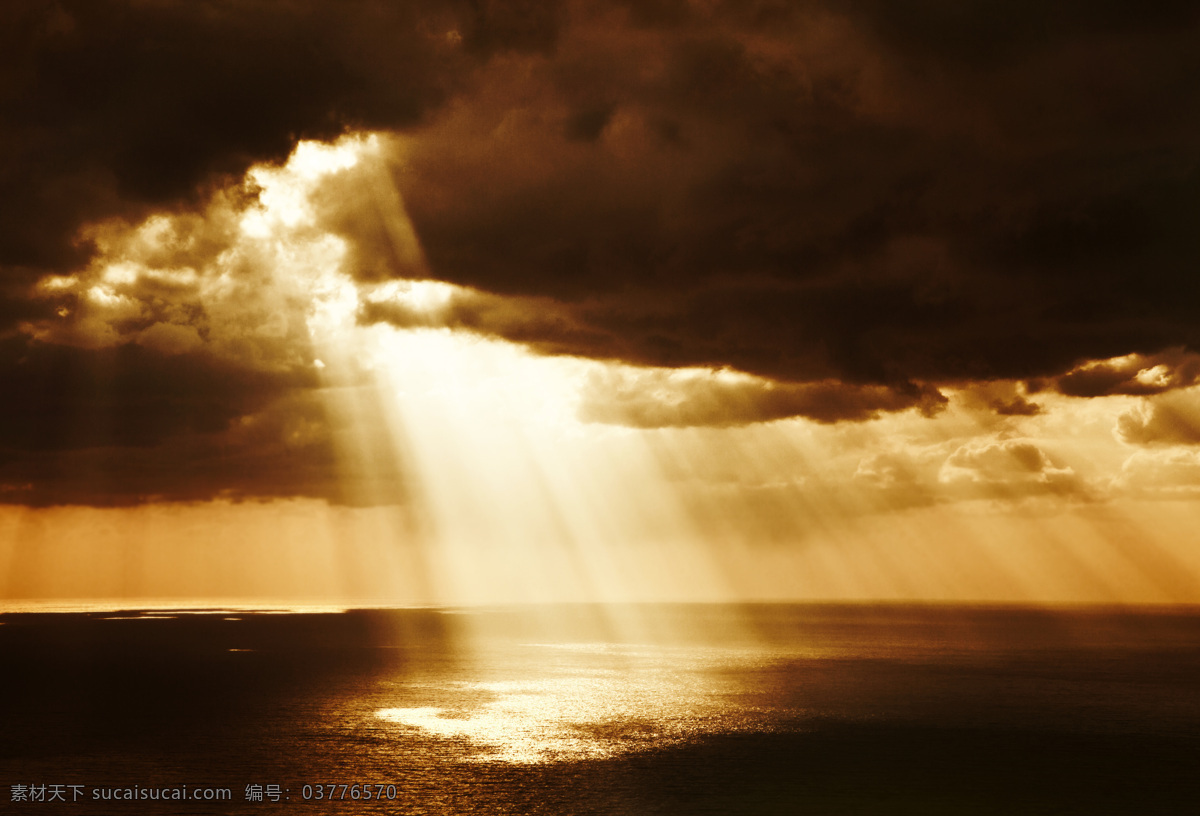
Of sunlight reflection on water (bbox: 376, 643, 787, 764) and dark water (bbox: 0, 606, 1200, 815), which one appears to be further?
sunlight reflection on water (bbox: 376, 643, 787, 764)

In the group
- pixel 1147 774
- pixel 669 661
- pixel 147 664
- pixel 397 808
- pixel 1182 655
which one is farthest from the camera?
pixel 1182 655

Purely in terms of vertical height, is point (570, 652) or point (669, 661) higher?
point (570, 652)

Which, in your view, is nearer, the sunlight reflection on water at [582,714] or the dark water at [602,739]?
the dark water at [602,739]

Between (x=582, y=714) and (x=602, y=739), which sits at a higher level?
(x=582, y=714)

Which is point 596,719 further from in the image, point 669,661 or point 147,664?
point 147,664

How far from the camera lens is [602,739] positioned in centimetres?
8369

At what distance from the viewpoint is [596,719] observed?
96.1m

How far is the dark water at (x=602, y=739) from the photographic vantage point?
63.3m

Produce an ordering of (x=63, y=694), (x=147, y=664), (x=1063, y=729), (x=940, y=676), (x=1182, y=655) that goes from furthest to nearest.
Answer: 1. (x=1182, y=655)
2. (x=147, y=664)
3. (x=940, y=676)
4. (x=63, y=694)
5. (x=1063, y=729)

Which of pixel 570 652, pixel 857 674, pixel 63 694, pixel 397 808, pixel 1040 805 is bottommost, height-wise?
pixel 1040 805

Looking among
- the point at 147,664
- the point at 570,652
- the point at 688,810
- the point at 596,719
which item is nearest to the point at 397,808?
the point at 688,810

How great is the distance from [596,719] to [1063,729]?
48516 millimetres

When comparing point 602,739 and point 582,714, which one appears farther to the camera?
point 582,714

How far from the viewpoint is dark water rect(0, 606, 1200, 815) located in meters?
63.3
